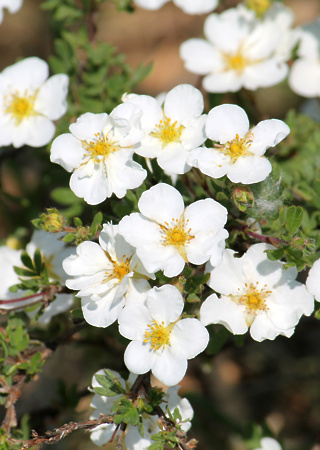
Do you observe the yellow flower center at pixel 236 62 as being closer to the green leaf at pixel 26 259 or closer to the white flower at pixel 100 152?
the white flower at pixel 100 152

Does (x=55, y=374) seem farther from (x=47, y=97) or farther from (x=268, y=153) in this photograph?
(x=268, y=153)

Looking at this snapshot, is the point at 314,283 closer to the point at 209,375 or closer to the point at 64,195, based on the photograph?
the point at 64,195

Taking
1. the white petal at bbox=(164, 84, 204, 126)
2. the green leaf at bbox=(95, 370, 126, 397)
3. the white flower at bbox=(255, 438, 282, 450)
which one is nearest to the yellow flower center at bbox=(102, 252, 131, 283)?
the green leaf at bbox=(95, 370, 126, 397)

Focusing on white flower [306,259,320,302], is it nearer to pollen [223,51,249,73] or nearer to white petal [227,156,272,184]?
white petal [227,156,272,184]

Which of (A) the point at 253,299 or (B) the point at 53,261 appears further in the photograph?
(B) the point at 53,261

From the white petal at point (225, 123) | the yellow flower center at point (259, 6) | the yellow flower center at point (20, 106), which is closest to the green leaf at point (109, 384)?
the white petal at point (225, 123)

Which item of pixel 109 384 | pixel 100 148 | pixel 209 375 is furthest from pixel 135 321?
pixel 209 375

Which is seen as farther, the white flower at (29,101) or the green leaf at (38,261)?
the white flower at (29,101)
